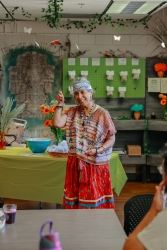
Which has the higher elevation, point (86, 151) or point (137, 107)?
point (137, 107)

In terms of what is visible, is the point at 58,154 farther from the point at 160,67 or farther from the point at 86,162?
the point at 160,67

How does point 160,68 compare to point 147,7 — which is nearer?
point 147,7

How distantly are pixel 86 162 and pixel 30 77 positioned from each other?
146 inches

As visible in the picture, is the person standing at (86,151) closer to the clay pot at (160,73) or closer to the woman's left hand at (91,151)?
the woman's left hand at (91,151)

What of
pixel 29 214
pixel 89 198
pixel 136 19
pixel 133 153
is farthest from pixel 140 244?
pixel 136 19

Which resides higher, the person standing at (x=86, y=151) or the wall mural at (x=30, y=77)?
the wall mural at (x=30, y=77)

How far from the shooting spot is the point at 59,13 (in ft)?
21.5

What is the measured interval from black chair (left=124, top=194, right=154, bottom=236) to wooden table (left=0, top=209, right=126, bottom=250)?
10cm

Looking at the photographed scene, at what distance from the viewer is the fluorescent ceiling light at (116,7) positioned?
5.37 metres

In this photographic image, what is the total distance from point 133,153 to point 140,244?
536cm

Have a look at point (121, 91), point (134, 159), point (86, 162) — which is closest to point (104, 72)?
point (121, 91)

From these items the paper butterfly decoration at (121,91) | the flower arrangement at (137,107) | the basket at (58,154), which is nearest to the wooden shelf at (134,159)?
the flower arrangement at (137,107)

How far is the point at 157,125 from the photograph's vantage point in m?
6.75

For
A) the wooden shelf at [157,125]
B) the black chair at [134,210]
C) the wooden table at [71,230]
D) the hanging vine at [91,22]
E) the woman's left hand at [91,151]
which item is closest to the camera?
the wooden table at [71,230]
